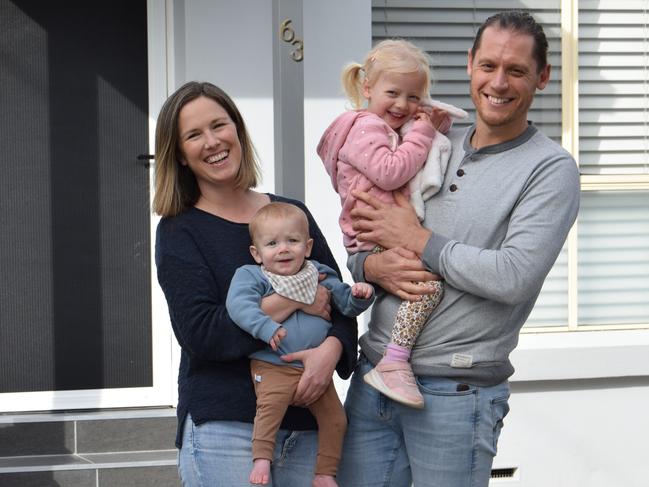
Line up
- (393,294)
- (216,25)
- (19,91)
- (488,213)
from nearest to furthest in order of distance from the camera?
(488,213), (393,294), (216,25), (19,91)

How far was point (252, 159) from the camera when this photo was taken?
8.66 feet

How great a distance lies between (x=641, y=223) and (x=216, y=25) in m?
2.31

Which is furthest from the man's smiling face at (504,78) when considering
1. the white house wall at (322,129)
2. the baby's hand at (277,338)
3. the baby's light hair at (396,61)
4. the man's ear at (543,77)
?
the white house wall at (322,129)

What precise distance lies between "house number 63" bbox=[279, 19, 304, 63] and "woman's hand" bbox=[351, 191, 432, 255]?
2.57 feet

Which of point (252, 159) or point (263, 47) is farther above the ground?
point (263, 47)

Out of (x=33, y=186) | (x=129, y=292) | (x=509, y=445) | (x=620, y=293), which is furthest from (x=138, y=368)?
(x=620, y=293)

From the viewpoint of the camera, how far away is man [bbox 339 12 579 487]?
7.93 ft

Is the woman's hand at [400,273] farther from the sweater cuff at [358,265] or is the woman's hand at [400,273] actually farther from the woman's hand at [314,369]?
the woman's hand at [314,369]

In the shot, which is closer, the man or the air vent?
the man

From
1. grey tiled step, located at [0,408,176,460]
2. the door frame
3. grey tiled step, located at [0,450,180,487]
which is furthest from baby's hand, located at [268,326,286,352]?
the door frame

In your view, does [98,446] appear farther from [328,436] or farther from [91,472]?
[328,436]

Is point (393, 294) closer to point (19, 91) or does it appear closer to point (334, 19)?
point (334, 19)

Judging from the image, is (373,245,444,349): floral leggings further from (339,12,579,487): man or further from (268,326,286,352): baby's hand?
(268,326,286,352): baby's hand

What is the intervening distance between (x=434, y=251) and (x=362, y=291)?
0.19 meters
